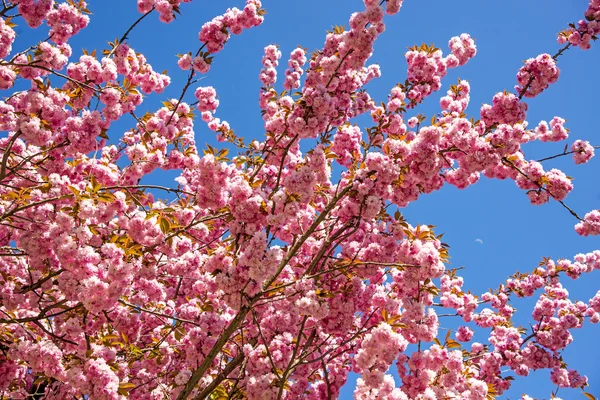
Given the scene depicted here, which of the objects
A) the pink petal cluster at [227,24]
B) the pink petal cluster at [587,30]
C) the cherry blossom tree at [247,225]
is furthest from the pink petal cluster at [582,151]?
the pink petal cluster at [227,24]

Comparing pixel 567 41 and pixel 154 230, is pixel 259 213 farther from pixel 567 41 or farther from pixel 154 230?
pixel 567 41

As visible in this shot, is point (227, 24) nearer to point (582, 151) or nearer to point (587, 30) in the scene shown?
point (587, 30)

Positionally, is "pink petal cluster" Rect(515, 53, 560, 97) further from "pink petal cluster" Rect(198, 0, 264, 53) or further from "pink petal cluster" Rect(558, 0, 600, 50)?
"pink petal cluster" Rect(198, 0, 264, 53)

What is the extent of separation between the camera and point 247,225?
13.3 ft

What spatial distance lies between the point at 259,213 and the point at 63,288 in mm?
2025

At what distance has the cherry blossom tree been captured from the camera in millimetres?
4223

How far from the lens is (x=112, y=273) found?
410 centimetres

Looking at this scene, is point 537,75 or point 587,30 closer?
point 537,75

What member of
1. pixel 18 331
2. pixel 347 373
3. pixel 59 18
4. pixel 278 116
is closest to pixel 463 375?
pixel 347 373

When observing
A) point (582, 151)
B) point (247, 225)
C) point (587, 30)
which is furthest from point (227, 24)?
point (582, 151)

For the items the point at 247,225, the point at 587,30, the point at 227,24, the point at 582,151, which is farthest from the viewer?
the point at 582,151

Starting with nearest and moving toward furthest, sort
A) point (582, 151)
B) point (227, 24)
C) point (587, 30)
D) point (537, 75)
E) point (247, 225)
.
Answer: point (247, 225)
point (537, 75)
point (587, 30)
point (227, 24)
point (582, 151)

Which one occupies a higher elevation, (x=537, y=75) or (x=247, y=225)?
(x=537, y=75)

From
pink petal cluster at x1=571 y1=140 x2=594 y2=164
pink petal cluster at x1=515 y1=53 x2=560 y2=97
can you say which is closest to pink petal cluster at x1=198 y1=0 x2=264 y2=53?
pink petal cluster at x1=515 y1=53 x2=560 y2=97
